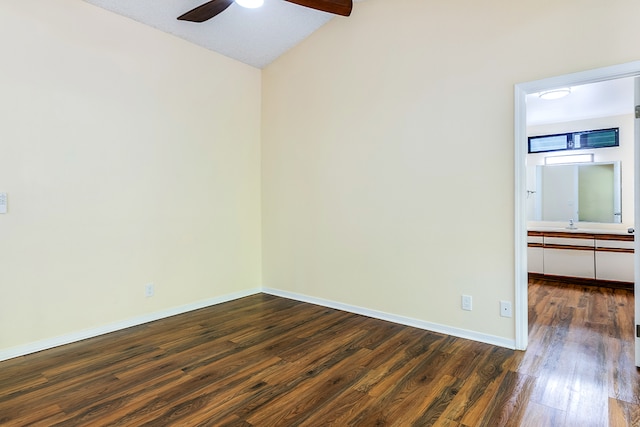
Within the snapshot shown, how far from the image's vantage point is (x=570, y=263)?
4.98m

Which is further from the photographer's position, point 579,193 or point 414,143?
point 579,193

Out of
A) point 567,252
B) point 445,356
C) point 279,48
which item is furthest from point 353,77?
point 567,252

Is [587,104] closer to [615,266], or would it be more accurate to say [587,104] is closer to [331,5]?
[615,266]

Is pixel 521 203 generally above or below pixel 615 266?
above

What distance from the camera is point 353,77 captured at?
12.0 ft

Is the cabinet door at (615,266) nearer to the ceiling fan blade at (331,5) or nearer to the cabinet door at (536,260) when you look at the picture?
the cabinet door at (536,260)

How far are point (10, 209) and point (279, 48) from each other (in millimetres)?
3015

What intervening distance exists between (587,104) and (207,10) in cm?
453

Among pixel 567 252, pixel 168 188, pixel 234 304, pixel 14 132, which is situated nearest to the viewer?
pixel 14 132

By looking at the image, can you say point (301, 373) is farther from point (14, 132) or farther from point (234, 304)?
point (14, 132)

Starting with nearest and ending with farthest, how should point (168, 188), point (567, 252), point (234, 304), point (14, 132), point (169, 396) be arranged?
point (169, 396)
point (14, 132)
point (168, 188)
point (234, 304)
point (567, 252)

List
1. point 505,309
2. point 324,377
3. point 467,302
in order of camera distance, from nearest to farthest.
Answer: point 324,377 < point 505,309 < point 467,302

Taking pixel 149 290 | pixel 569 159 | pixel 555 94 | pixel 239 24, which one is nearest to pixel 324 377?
pixel 149 290

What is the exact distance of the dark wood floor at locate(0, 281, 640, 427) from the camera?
6.31 feet
